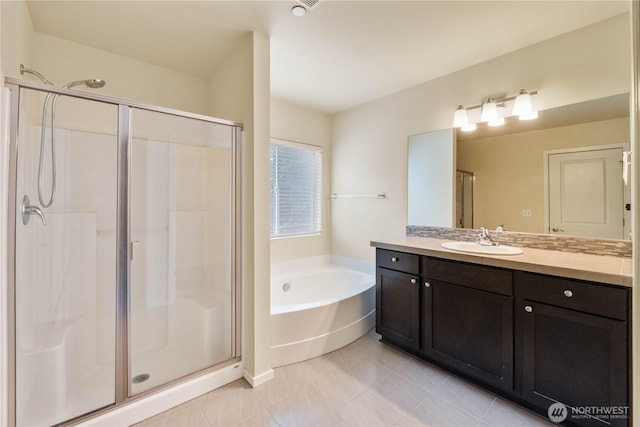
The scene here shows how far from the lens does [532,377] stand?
158 cm

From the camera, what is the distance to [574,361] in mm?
1445

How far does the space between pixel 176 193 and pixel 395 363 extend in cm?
209

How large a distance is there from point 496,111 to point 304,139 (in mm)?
1970

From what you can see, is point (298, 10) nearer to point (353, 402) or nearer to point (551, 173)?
point (551, 173)

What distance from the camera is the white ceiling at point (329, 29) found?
5.38 feet

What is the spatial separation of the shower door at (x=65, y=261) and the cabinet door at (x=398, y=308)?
6.30 ft

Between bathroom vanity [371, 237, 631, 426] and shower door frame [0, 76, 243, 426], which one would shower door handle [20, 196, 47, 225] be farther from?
bathroom vanity [371, 237, 631, 426]

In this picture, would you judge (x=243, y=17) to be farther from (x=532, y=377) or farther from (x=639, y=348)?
(x=532, y=377)

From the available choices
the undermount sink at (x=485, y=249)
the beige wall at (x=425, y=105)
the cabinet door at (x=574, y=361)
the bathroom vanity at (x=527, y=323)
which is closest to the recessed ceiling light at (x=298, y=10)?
the beige wall at (x=425, y=105)

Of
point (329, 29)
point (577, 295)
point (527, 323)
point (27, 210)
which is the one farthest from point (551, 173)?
point (27, 210)

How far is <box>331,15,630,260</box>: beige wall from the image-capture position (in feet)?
5.81

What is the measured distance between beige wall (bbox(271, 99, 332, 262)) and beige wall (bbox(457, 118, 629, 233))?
5.41 feet

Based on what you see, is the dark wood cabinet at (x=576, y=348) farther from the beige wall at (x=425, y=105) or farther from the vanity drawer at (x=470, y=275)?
the beige wall at (x=425, y=105)

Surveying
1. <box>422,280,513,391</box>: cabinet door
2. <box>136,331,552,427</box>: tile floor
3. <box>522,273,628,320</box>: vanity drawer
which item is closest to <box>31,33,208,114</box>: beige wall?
<box>136,331,552,427</box>: tile floor
